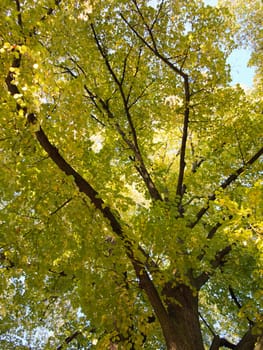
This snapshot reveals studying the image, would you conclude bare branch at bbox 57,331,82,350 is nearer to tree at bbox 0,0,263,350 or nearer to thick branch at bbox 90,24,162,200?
tree at bbox 0,0,263,350

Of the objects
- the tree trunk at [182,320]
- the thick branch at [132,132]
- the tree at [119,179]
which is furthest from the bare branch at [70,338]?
the thick branch at [132,132]

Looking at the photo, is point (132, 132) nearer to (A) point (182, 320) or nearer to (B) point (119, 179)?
(B) point (119, 179)

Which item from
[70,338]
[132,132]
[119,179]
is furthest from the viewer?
[70,338]

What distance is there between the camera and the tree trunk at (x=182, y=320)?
407 centimetres

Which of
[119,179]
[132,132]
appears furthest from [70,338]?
[132,132]

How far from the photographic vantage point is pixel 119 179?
23.1 ft

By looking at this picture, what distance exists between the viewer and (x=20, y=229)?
3.79m

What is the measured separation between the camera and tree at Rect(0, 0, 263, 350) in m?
3.66

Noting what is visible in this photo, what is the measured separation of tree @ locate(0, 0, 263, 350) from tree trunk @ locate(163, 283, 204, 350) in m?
0.02

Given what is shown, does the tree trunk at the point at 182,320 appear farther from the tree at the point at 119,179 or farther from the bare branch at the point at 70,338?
→ the bare branch at the point at 70,338

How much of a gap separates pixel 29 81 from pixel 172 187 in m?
5.42

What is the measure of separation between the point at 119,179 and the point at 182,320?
3385mm

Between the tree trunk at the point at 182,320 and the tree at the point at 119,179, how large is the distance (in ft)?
0.06

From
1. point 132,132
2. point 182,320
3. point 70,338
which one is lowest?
point 182,320
